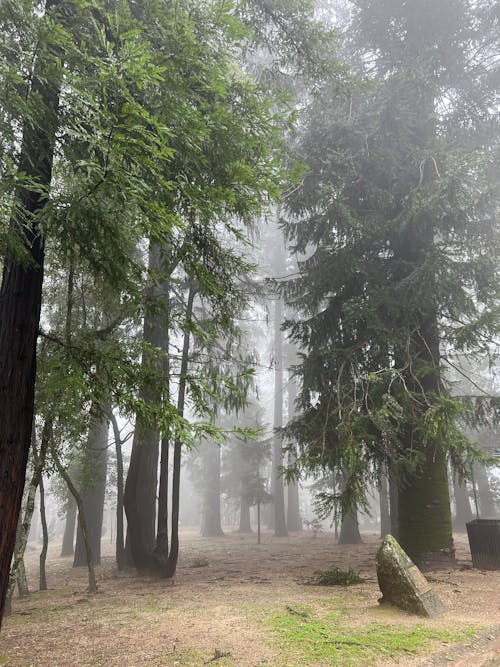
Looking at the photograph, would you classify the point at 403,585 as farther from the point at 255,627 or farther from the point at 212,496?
the point at 212,496

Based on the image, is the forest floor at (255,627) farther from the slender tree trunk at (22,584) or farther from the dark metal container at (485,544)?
the slender tree trunk at (22,584)

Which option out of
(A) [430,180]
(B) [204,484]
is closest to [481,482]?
(B) [204,484]

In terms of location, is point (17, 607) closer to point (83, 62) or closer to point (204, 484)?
point (83, 62)

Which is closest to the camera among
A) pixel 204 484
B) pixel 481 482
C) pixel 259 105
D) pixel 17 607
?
pixel 259 105

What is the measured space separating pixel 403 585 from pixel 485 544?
3.87 metres

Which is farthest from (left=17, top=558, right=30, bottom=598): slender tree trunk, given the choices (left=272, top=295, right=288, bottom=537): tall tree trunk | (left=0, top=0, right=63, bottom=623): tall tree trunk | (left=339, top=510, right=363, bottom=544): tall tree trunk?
(left=272, top=295, right=288, bottom=537): tall tree trunk

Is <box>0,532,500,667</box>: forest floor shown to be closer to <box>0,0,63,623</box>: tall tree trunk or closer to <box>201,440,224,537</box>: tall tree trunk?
<box>0,0,63,623</box>: tall tree trunk

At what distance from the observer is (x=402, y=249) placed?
9734 millimetres

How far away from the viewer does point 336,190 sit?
9.07 metres

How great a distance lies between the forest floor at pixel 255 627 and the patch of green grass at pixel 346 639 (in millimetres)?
11

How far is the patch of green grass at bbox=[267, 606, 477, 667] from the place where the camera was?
4.15 m

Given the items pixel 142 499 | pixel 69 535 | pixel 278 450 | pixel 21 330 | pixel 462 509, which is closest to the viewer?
pixel 21 330

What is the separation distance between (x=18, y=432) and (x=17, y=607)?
558 cm

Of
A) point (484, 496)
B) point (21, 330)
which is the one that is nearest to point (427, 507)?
point (21, 330)
